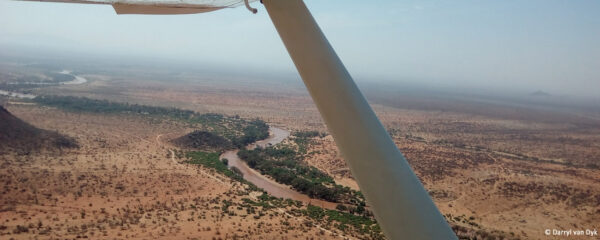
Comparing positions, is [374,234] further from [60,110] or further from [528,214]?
[60,110]

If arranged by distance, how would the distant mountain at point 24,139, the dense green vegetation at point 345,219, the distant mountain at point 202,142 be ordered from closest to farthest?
the dense green vegetation at point 345,219 < the distant mountain at point 24,139 < the distant mountain at point 202,142

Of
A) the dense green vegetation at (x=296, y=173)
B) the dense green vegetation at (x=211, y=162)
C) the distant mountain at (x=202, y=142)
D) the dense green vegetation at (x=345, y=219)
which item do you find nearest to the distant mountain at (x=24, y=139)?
the distant mountain at (x=202, y=142)

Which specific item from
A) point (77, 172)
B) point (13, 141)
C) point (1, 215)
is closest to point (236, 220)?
point (1, 215)

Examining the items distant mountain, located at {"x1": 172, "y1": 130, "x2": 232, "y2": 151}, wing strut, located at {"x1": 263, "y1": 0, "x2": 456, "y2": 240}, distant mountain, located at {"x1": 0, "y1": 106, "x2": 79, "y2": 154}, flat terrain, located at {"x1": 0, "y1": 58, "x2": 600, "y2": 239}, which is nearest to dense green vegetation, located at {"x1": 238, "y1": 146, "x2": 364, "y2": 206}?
flat terrain, located at {"x1": 0, "y1": 58, "x2": 600, "y2": 239}

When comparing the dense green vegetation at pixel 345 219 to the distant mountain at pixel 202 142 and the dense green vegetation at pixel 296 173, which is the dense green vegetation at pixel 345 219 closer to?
the dense green vegetation at pixel 296 173

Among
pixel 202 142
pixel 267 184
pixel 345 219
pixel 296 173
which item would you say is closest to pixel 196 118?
pixel 202 142

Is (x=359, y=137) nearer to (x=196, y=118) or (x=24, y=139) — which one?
(x=24, y=139)
